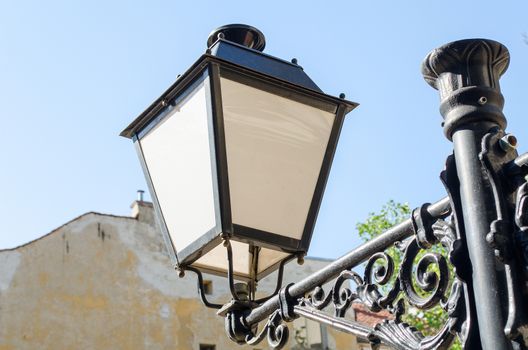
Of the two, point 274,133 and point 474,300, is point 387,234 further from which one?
point 274,133

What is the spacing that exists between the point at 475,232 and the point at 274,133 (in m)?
1.04

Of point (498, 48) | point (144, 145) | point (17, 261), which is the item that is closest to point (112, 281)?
point (17, 261)

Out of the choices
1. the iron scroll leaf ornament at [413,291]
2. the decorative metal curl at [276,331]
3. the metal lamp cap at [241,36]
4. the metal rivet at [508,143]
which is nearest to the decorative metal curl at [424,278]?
the iron scroll leaf ornament at [413,291]

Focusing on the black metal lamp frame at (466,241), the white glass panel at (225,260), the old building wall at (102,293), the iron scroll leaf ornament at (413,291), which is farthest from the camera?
the old building wall at (102,293)

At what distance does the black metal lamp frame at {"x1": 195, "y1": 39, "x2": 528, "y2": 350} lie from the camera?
179 cm

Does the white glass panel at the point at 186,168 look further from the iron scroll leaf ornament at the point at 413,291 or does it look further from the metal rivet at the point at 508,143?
the metal rivet at the point at 508,143

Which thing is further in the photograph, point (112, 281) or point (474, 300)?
point (112, 281)

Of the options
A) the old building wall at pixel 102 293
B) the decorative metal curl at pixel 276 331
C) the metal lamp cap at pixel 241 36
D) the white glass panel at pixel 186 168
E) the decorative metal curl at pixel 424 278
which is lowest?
the decorative metal curl at pixel 424 278

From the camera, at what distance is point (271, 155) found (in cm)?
283

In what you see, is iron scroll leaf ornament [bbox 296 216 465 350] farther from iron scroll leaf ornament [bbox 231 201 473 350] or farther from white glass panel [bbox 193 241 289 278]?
white glass panel [bbox 193 241 289 278]

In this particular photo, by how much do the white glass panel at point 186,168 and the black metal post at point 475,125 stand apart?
2.70ft

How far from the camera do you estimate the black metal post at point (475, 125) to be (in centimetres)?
183

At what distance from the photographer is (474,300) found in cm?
187

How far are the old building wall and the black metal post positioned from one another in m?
15.3
